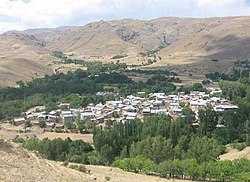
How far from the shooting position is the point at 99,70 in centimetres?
15900

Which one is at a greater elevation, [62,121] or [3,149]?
[3,149]

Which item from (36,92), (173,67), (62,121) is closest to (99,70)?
(173,67)

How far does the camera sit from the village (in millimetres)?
85500

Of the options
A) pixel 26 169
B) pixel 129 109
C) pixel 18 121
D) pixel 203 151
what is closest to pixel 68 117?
pixel 18 121

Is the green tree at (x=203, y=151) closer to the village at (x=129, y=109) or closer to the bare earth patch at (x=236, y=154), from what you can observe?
the bare earth patch at (x=236, y=154)

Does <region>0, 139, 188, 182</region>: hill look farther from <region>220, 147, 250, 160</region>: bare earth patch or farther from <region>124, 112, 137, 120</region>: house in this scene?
<region>124, 112, 137, 120</region>: house

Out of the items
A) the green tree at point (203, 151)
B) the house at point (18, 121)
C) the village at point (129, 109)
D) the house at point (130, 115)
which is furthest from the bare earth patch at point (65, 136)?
the green tree at point (203, 151)

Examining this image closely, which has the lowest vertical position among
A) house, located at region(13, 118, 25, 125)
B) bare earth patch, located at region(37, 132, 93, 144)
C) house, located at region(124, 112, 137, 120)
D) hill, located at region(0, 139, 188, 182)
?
bare earth patch, located at region(37, 132, 93, 144)

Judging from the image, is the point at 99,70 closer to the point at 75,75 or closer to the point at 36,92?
the point at 75,75

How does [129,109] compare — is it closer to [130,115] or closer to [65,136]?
[130,115]

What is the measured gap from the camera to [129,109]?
94.8 meters

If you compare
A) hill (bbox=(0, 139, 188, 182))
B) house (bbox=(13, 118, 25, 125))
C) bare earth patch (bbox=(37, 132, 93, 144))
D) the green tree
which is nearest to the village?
house (bbox=(13, 118, 25, 125))

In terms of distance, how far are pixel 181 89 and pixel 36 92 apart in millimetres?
38508

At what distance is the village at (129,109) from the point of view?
Result: 85.5 meters
